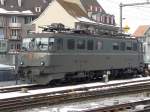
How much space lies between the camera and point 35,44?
26203mm

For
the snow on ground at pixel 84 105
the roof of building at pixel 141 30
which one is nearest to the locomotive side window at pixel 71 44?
the snow on ground at pixel 84 105

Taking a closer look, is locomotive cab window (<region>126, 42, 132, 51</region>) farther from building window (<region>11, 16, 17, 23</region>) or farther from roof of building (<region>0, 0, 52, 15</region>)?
building window (<region>11, 16, 17, 23</region>)

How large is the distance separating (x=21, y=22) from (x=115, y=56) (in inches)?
2215

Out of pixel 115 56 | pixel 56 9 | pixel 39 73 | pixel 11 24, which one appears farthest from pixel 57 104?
pixel 11 24

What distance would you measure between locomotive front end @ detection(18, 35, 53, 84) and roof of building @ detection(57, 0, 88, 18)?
169ft

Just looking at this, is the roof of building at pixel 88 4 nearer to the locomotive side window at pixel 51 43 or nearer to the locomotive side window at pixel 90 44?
the locomotive side window at pixel 90 44

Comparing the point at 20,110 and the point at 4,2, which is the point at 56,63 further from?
the point at 4,2

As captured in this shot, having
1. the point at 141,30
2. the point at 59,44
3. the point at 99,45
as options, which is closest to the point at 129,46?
the point at 99,45

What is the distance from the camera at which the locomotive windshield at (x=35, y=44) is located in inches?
1012

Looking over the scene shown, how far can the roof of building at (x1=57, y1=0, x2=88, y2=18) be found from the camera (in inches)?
3108

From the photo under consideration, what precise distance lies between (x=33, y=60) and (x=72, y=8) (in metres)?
57.0

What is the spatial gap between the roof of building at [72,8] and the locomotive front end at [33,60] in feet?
169

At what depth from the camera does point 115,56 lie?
101 ft

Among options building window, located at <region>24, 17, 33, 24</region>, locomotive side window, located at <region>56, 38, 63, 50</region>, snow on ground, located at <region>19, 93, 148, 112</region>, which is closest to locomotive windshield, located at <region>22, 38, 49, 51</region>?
locomotive side window, located at <region>56, 38, 63, 50</region>
